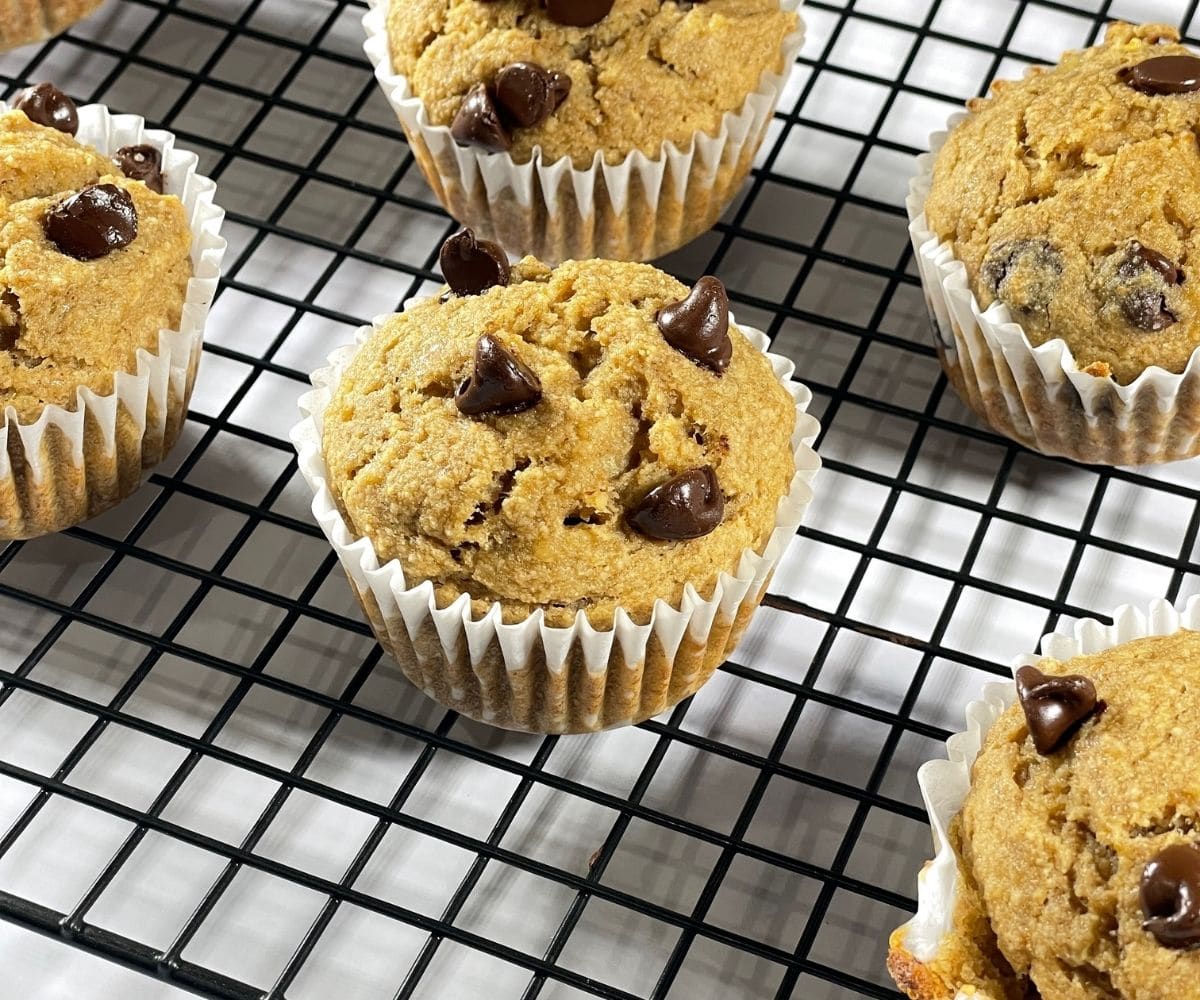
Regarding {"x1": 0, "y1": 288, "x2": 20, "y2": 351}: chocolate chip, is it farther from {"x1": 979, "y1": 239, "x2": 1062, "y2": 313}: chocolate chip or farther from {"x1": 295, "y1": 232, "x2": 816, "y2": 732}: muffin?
{"x1": 979, "y1": 239, "x2": 1062, "y2": 313}: chocolate chip

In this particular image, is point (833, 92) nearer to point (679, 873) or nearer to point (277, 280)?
point (277, 280)

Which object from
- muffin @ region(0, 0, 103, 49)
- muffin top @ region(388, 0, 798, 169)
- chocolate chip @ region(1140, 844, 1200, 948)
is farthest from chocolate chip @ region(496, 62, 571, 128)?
chocolate chip @ region(1140, 844, 1200, 948)

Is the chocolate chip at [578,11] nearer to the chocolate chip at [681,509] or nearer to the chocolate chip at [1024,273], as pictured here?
the chocolate chip at [1024,273]

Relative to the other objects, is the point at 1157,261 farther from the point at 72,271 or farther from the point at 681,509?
the point at 72,271

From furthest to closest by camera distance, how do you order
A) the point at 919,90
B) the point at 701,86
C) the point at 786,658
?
the point at 919,90 → the point at 701,86 → the point at 786,658

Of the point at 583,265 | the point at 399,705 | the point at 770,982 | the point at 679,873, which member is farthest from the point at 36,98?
the point at 770,982

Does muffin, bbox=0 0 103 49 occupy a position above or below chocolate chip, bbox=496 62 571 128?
below
